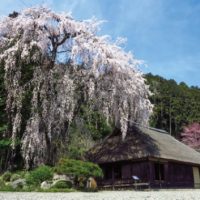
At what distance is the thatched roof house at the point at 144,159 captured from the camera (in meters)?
19.7

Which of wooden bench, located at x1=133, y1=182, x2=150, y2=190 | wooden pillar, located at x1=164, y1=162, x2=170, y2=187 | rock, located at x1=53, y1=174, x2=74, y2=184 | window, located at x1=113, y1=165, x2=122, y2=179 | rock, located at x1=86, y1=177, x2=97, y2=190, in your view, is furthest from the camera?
window, located at x1=113, y1=165, x2=122, y2=179

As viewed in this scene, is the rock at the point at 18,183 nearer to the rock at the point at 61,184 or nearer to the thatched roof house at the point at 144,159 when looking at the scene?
the rock at the point at 61,184

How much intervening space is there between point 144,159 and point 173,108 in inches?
1028

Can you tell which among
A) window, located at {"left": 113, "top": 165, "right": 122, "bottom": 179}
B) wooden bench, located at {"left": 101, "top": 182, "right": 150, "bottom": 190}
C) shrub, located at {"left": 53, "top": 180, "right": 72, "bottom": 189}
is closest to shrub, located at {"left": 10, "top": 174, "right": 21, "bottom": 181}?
shrub, located at {"left": 53, "top": 180, "right": 72, "bottom": 189}

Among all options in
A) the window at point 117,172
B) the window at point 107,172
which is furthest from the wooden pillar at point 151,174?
the window at point 107,172

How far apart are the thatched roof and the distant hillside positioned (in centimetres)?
2053

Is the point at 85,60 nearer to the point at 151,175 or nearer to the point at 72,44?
the point at 72,44

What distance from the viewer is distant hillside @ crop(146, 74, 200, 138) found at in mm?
44188

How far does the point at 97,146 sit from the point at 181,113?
24.3m

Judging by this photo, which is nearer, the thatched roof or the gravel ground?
the gravel ground

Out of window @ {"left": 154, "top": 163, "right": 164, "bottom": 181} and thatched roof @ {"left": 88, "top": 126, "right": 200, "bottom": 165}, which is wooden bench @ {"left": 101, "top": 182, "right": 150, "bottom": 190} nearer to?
thatched roof @ {"left": 88, "top": 126, "right": 200, "bottom": 165}

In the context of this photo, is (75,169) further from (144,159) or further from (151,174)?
(151,174)

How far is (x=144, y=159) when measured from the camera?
63.9 ft

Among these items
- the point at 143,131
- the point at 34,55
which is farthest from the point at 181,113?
the point at 34,55
